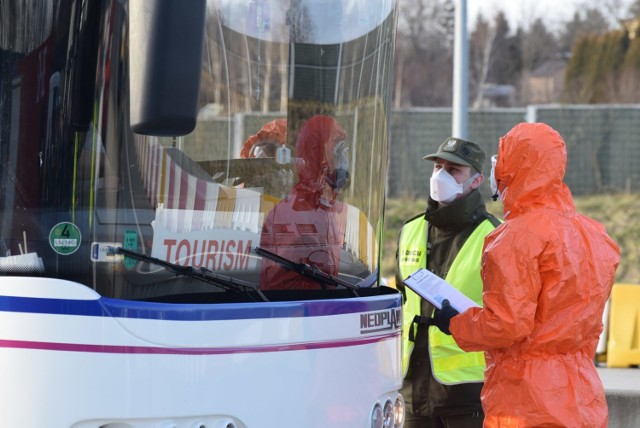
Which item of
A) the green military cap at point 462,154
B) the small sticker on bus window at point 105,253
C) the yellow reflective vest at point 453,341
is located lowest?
the yellow reflective vest at point 453,341

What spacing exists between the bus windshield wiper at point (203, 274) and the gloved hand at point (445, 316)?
102cm

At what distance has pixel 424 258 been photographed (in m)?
5.70

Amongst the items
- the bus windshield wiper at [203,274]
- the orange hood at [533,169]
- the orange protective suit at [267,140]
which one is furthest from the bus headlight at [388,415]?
the orange protective suit at [267,140]

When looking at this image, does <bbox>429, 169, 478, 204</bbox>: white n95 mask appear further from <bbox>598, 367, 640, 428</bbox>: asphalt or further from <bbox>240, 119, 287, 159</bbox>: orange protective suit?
<bbox>598, 367, 640, 428</bbox>: asphalt

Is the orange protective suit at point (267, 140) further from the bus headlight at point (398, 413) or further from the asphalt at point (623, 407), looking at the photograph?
A: the asphalt at point (623, 407)

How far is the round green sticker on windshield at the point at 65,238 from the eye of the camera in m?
3.83

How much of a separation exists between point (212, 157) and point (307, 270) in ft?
1.92

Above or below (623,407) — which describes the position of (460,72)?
above

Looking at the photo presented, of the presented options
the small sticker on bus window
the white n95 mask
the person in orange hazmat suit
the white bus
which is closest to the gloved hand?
the white bus

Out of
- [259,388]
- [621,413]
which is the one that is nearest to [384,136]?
[259,388]

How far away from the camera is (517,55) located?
47.2m

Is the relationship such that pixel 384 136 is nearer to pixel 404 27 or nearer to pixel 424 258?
pixel 424 258

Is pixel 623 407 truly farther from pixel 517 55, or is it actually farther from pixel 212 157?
pixel 517 55

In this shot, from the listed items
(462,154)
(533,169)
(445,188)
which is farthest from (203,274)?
(462,154)
